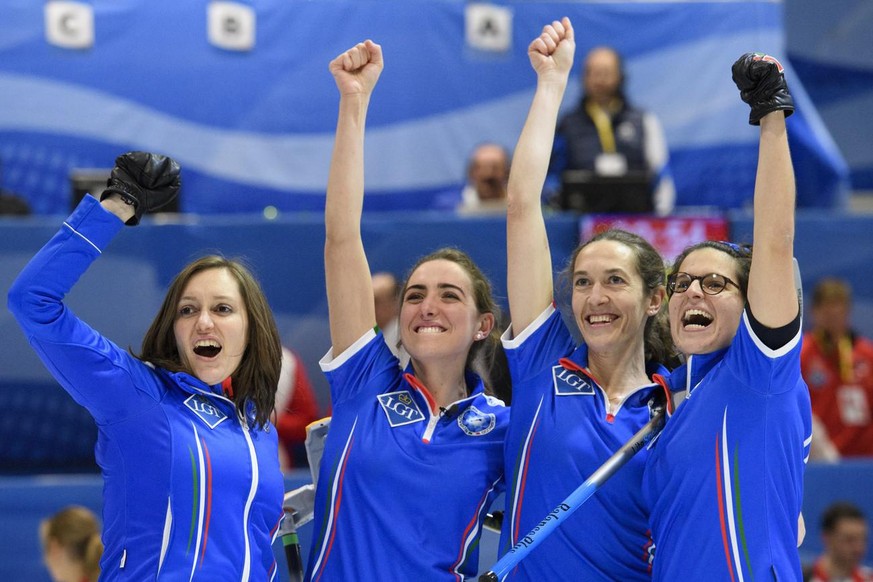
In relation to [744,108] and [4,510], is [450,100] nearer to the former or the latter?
[744,108]

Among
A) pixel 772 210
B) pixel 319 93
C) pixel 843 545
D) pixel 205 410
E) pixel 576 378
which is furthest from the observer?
pixel 319 93

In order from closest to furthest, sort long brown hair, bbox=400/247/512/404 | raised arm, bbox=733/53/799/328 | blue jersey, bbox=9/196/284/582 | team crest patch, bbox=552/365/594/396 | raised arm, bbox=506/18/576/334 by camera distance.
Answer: raised arm, bbox=733/53/799/328, blue jersey, bbox=9/196/284/582, team crest patch, bbox=552/365/594/396, raised arm, bbox=506/18/576/334, long brown hair, bbox=400/247/512/404

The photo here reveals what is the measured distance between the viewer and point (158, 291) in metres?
6.79

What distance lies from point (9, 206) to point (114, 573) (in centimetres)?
442

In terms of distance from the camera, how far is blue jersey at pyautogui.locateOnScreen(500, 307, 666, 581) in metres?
3.53

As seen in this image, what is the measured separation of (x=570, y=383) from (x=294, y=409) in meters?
3.19

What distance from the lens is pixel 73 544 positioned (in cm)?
559

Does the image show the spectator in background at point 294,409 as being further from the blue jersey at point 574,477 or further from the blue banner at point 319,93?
the blue jersey at point 574,477

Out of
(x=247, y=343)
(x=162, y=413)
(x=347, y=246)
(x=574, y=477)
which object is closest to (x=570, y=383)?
(x=574, y=477)

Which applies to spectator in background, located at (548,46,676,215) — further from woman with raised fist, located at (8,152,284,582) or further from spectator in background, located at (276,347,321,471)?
woman with raised fist, located at (8,152,284,582)

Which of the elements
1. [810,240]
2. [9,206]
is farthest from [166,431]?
[810,240]

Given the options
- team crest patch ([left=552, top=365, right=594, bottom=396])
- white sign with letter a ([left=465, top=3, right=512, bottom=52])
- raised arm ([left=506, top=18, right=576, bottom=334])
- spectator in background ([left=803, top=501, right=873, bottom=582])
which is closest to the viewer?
team crest patch ([left=552, top=365, right=594, bottom=396])

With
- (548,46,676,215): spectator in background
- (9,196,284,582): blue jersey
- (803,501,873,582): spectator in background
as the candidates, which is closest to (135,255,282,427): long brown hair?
(9,196,284,582): blue jersey

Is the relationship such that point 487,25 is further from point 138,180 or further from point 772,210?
point 772,210
